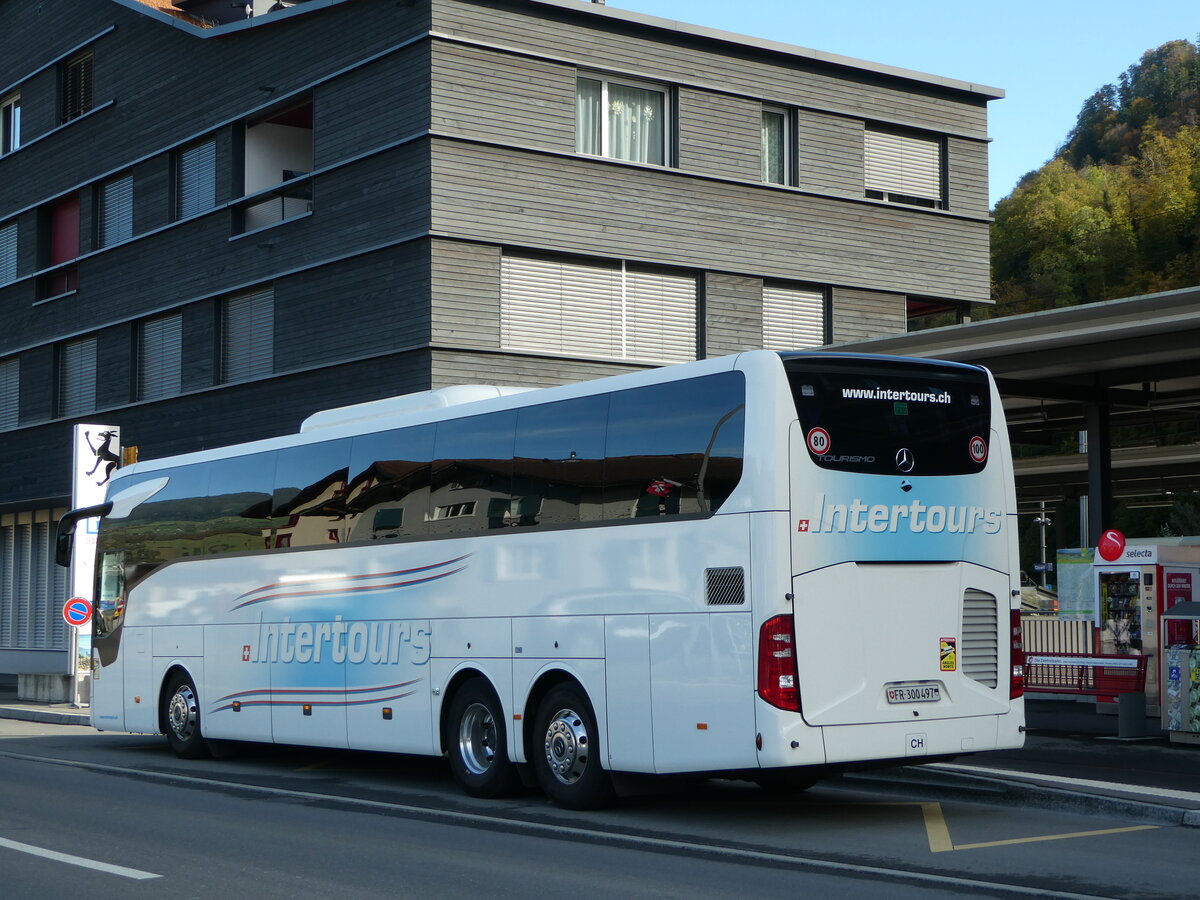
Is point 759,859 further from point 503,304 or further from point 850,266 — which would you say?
point 850,266

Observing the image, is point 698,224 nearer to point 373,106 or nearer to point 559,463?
point 373,106

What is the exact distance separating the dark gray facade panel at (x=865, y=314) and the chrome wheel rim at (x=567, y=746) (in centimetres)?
1801

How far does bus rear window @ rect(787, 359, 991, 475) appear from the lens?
11453 millimetres

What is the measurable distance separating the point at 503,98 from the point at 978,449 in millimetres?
15810

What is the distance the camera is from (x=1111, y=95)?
13988 cm

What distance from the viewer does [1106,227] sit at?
3388 inches

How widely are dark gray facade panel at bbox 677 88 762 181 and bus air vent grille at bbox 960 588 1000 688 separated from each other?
17.2m

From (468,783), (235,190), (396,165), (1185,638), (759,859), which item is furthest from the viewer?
(235,190)

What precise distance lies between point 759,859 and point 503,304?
17026mm

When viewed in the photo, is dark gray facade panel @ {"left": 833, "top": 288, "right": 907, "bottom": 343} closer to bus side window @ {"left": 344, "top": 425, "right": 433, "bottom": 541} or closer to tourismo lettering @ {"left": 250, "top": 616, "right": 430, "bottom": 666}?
tourismo lettering @ {"left": 250, "top": 616, "right": 430, "bottom": 666}

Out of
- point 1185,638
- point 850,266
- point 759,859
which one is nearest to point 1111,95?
point 850,266

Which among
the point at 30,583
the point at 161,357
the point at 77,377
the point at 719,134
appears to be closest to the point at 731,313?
the point at 719,134

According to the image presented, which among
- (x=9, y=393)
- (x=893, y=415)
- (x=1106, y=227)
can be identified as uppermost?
(x=1106, y=227)

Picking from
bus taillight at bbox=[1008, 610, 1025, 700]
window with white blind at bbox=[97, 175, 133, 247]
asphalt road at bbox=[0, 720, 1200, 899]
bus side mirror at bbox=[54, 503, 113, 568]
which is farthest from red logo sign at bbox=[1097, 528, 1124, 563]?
window with white blind at bbox=[97, 175, 133, 247]
